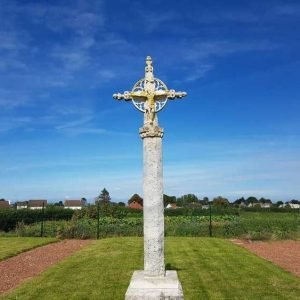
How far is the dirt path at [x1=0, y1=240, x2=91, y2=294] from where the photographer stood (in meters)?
12.7

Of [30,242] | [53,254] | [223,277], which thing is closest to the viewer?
[223,277]

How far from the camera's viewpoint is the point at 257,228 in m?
26.8

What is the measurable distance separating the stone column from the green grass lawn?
2.78 m

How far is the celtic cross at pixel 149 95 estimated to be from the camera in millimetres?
7664

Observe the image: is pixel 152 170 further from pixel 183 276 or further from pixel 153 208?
pixel 183 276

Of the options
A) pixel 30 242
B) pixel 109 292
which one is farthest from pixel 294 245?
pixel 109 292

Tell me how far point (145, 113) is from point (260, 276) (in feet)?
22.9

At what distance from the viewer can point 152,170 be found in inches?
298

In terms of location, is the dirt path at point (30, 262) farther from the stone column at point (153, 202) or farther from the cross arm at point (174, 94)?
the cross arm at point (174, 94)

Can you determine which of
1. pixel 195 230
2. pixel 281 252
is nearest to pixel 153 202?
pixel 281 252

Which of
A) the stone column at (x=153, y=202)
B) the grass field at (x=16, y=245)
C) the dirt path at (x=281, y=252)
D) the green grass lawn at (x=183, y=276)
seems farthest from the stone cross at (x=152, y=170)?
the grass field at (x=16, y=245)

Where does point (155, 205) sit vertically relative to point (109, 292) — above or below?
above

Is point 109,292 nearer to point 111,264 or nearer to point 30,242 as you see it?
point 111,264

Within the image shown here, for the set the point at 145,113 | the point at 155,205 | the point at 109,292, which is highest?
the point at 145,113
